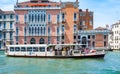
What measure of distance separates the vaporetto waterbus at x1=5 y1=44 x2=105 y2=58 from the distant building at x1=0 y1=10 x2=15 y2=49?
21054 mm

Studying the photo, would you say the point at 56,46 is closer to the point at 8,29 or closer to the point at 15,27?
the point at 15,27

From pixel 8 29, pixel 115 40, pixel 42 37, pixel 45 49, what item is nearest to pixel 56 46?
pixel 45 49

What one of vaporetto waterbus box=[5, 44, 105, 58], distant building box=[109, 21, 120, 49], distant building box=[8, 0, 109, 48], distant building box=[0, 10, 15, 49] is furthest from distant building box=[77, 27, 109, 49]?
vaporetto waterbus box=[5, 44, 105, 58]

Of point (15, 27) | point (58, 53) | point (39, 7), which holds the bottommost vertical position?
point (58, 53)

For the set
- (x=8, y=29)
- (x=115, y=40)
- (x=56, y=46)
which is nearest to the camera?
(x=56, y=46)

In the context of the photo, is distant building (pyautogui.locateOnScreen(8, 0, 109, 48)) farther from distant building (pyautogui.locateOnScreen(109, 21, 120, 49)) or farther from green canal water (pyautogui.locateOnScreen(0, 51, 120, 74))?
green canal water (pyautogui.locateOnScreen(0, 51, 120, 74))

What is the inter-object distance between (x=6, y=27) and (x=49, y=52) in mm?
25068

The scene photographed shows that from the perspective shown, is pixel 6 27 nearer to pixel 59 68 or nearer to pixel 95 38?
pixel 95 38

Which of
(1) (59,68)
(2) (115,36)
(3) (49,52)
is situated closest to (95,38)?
(2) (115,36)

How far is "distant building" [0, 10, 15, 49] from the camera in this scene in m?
57.5

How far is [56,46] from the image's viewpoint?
122 feet

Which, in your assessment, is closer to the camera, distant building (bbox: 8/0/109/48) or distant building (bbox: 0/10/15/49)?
distant building (bbox: 8/0/109/48)

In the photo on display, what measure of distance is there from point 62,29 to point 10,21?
10.2 metres

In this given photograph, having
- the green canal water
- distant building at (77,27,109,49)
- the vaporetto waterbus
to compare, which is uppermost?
distant building at (77,27,109,49)
